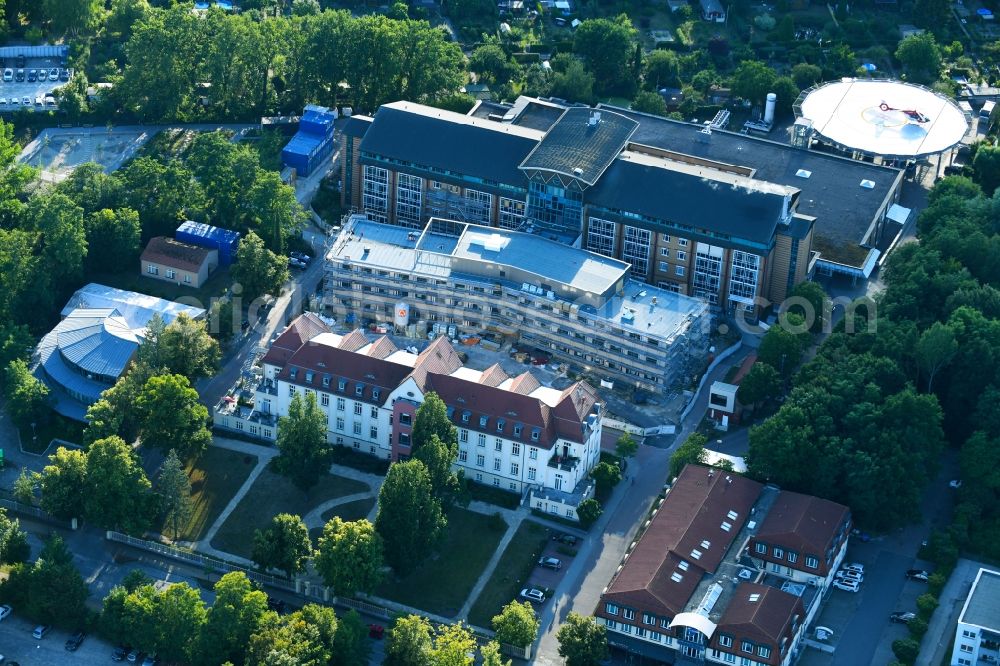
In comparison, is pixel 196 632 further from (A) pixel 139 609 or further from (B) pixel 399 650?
(B) pixel 399 650

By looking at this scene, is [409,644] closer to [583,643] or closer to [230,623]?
[583,643]

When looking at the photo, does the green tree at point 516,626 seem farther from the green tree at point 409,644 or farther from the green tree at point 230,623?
the green tree at point 230,623

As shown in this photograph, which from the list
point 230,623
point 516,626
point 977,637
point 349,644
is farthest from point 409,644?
point 977,637

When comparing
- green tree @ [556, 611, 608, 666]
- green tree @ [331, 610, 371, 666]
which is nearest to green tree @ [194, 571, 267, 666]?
green tree @ [331, 610, 371, 666]

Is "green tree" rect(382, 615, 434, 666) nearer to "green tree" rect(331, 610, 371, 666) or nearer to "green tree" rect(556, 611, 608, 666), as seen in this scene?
"green tree" rect(331, 610, 371, 666)

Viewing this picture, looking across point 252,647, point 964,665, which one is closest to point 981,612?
point 964,665

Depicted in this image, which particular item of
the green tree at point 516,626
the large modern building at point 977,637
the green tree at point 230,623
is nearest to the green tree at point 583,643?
the green tree at point 516,626
